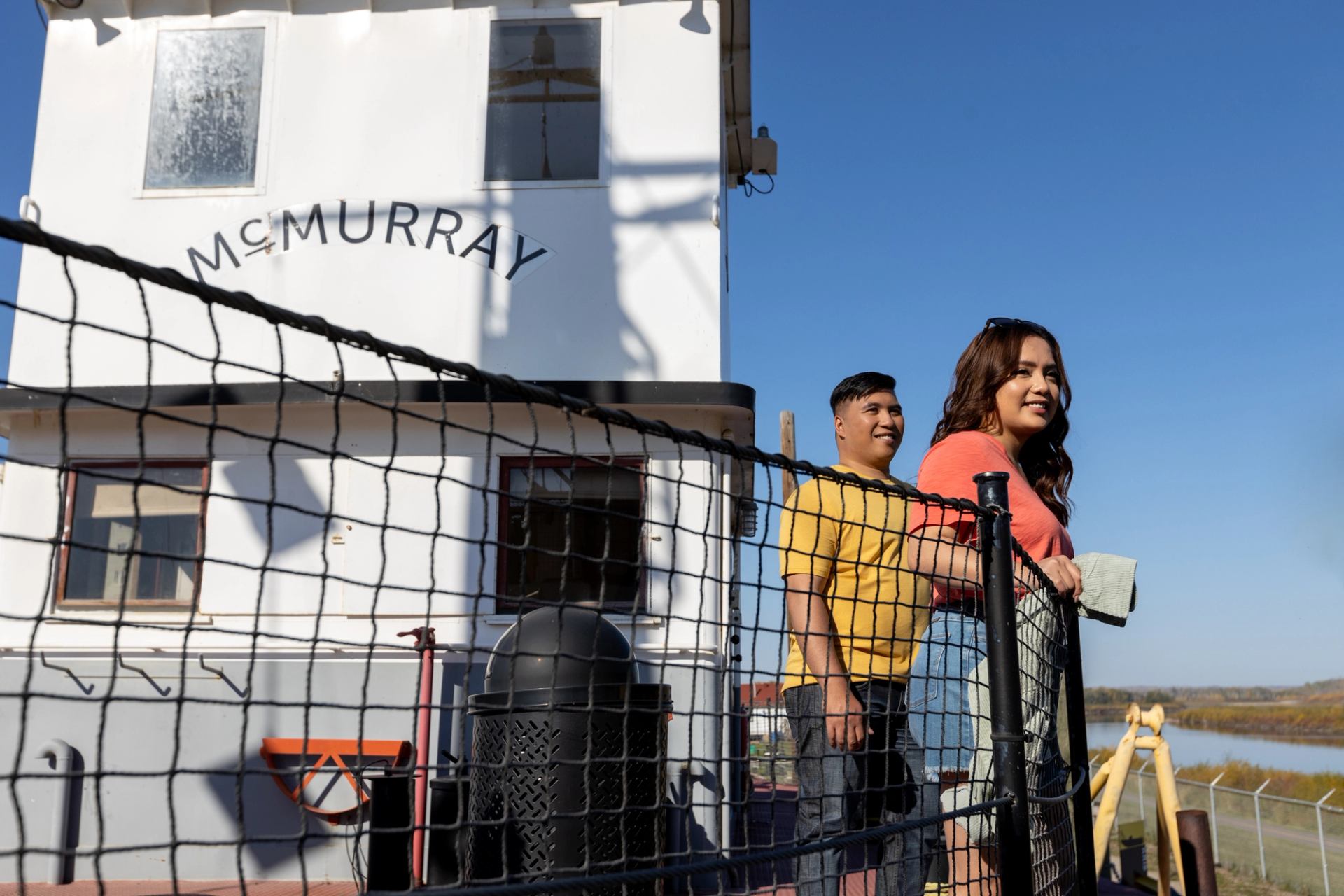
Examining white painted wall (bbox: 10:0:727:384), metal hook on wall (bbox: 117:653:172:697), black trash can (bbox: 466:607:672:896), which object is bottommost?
black trash can (bbox: 466:607:672:896)

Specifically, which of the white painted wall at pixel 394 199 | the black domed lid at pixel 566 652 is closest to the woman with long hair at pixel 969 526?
the black domed lid at pixel 566 652

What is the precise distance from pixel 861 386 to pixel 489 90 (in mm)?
4629

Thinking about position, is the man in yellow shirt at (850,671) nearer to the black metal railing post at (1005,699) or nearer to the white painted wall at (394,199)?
the black metal railing post at (1005,699)

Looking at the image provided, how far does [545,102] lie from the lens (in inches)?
283

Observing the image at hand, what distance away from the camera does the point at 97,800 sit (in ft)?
4.62

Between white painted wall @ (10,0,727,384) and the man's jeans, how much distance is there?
12.2 ft

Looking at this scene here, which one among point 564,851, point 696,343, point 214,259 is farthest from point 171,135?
point 564,851

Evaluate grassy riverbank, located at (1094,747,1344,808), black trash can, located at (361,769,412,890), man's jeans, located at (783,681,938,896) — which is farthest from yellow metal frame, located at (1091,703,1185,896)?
grassy riverbank, located at (1094,747,1344,808)

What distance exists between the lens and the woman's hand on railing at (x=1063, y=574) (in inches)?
105

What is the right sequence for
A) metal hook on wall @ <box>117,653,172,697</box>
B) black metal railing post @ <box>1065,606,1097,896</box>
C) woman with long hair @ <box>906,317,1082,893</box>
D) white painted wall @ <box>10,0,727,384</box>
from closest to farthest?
1. woman with long hair @ <box>906,317,1082,893</box>
2. metal hook on wall @ <box>117,653,172,697</box>
3. black metal railing post @ <box>1065,606,1097,896</box>
4. white painted wall @ <box>10,0,727,384</box>

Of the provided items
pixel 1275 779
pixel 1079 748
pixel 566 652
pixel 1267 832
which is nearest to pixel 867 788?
pixel 1079 748

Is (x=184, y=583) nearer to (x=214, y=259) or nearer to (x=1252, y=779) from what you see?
(x=214, y=259)

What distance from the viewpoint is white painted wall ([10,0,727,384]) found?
6.71 metres

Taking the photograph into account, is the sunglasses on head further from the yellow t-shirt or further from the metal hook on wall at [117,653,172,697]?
the metal hook on wall at [117,653,172,697]
